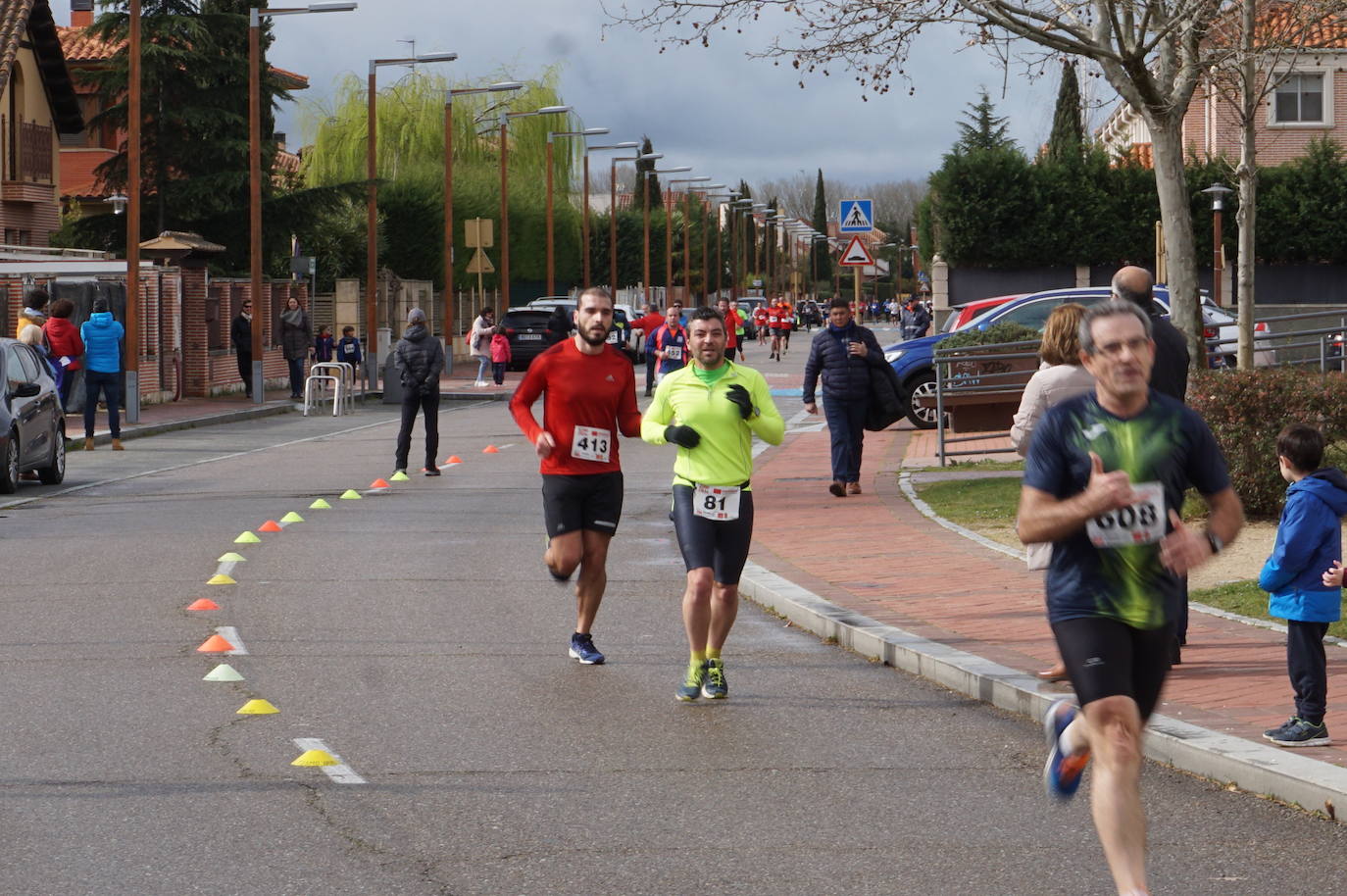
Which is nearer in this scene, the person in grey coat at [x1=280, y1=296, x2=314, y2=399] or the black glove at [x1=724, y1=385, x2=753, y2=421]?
the black glove at [x1=724, y1=385, x2=753, y2=421]

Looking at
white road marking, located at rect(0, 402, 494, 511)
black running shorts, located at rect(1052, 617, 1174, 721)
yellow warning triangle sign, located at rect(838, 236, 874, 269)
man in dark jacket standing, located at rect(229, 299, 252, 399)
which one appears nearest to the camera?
black running shorts, located at rect(1052, 617, 1174, 721)

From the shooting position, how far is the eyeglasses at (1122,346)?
4.84 m

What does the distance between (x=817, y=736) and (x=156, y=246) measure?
102 feet

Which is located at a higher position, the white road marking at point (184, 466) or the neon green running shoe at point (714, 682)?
the white road marking at point (184, 466)

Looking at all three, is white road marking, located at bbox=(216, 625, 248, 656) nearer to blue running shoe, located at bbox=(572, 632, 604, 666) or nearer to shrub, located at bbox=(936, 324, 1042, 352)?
blue running shoe, located at bbox=(572, 632, 604, 666)

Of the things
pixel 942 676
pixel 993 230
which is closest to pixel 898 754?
pixel 942 676

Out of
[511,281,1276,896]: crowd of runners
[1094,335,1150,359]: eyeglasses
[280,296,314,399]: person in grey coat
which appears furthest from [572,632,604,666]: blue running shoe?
[280,296,314,399]: person in grey coat

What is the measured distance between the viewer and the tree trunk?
1532cm

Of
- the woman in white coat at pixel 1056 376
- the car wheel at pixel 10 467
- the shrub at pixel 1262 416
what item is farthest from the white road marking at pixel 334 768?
the car wheel at pixel 10 467

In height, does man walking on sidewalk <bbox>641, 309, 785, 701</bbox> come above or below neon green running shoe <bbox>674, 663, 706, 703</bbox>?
above

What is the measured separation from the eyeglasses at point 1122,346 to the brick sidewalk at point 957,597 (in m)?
2.37

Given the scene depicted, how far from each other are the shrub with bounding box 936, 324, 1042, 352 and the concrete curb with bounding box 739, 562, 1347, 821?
33.3 feet

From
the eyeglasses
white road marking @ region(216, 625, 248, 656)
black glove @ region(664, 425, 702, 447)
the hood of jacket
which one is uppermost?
the eyeglasses

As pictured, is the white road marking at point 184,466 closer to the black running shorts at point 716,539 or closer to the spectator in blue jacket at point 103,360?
the spectator in blue jacket at point 103,360
